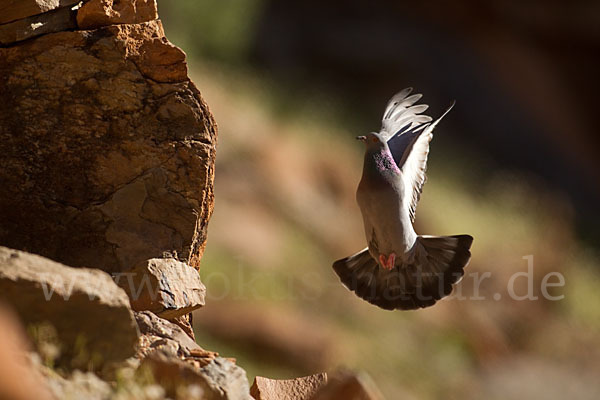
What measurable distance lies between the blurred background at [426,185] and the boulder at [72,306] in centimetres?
507

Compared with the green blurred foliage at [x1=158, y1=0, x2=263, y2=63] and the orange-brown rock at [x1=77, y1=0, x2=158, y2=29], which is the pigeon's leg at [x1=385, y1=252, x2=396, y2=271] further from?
the green blurred foliage at [x1=158, y1=0, x2=263, y2=63]

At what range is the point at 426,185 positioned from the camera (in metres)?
11.2

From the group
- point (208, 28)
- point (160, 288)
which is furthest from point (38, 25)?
point (208, 28)

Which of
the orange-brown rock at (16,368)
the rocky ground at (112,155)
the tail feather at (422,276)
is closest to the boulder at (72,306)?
the orange-brown rock at (16,368)

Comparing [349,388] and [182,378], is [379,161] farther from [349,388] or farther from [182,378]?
[182,378]

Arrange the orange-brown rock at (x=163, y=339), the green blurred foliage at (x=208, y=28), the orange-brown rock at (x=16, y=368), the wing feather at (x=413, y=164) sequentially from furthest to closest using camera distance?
the green blurred foliage at (x=208, y=28) < the wing feather at (x=413, y=164) < the orange-brown rock at (x=163, y=339) < the orange-brown rock at (x=16, y=368)

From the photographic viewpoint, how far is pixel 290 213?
9.95 m

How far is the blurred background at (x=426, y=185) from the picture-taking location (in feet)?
29.7

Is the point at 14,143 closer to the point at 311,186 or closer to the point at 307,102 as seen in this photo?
the point at 311,186

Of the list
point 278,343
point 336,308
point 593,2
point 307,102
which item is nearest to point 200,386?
Answer: point 278,343

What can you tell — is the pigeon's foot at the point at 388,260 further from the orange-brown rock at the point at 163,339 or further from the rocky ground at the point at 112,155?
the orange-brown rock at the point at 163,339

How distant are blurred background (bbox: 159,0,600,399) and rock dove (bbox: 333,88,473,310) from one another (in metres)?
3.82

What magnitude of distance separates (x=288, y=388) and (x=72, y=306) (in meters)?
1.37

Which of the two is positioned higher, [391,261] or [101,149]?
[101,149]
